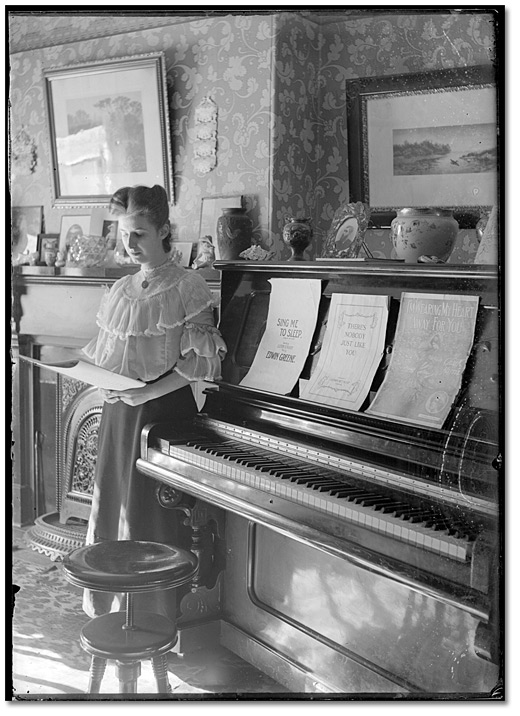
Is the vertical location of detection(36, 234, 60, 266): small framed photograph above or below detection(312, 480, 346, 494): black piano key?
above

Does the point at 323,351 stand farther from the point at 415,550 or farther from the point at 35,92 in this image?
the point at 35,92

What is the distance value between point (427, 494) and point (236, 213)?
2.95 feet

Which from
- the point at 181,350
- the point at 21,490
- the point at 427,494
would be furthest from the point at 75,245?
the point at 427,494

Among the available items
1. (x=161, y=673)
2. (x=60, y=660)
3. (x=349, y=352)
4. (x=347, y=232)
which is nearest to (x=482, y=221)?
(x=347, y=232)

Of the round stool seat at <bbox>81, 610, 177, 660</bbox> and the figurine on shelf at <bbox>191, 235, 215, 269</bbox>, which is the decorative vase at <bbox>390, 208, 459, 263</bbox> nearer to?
the figurine on shelf at <bbox>191, 235, 215, 269</bbox>

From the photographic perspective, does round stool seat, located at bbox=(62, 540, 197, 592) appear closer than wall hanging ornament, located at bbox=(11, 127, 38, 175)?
Yes

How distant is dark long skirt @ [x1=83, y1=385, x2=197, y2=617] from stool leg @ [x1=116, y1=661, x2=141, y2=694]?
0.15m

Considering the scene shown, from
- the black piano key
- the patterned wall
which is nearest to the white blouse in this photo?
the patterned wall

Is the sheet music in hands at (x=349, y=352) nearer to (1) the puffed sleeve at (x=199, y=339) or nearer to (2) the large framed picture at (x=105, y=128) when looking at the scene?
(1) the puffed sleeve at (x=199, y=339)

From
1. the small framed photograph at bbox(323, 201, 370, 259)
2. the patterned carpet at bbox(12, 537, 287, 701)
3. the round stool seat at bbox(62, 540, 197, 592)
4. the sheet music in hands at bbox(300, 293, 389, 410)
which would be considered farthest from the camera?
the small framed photograph at bbox(323, 201, 370, 259)

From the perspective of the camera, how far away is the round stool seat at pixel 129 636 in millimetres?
1762

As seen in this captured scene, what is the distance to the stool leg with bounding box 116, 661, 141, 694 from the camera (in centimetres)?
192

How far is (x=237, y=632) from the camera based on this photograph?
7.15 ft

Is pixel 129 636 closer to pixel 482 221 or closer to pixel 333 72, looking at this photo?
pixel 482 221
